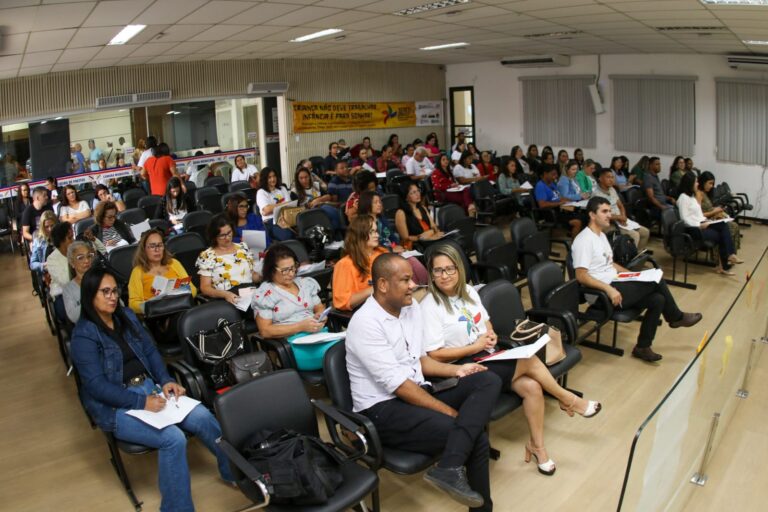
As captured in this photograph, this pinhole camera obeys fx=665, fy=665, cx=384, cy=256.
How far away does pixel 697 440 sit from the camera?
3301 millimetres

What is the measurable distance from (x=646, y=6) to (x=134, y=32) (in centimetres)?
509

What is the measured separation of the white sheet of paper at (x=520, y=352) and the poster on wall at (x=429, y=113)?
13.3 m

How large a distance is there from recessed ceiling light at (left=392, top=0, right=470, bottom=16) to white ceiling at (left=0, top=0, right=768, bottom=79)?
14 centimetres

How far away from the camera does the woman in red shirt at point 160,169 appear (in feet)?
31.2

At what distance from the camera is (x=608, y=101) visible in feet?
44.6

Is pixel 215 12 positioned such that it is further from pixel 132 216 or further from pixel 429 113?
pixel 429 113

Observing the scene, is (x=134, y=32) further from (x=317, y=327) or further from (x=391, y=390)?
(x=391, y=390)

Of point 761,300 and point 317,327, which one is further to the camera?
point 761,300

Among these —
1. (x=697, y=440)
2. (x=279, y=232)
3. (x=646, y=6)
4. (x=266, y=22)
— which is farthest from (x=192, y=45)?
(x=697, y=440)

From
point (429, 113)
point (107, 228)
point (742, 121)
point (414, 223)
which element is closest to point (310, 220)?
point (414, 223)

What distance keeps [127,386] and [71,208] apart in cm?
540

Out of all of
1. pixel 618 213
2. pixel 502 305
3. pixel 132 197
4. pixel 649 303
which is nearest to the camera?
pixel 502 305

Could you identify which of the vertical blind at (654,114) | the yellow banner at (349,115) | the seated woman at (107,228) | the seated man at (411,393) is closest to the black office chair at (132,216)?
the seated woman at (107,228)

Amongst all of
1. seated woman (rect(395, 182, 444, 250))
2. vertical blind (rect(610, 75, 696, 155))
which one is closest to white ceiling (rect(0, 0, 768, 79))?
vertical blind (rect(610, 75, 696, 155))
